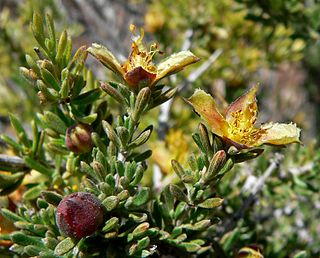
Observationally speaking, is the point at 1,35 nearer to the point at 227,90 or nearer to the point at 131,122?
the point at 227,90

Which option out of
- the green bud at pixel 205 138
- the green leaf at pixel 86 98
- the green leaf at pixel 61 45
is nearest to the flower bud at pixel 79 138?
the green leaf at pixel 86 98

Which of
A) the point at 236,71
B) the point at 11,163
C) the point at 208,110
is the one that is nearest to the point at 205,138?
the point at 208,110

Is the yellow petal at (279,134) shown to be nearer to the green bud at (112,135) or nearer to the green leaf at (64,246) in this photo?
the green bud at (112,135)

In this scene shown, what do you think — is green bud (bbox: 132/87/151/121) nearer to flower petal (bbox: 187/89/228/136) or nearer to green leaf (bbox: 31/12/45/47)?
flower petal (bbox: 187/89/228/136)

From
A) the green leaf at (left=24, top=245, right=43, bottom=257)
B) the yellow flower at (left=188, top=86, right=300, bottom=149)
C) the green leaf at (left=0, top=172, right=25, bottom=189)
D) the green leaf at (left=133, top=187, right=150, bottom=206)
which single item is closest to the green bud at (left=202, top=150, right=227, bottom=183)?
the yellow flower at (left=188, top=86, right=300, bottom=149)

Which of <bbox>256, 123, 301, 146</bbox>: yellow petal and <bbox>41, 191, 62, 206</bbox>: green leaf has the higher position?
<bbox>41, 191, 62, 206</bbox>: green leaf

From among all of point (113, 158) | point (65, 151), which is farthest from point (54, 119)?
point (113, 158)
